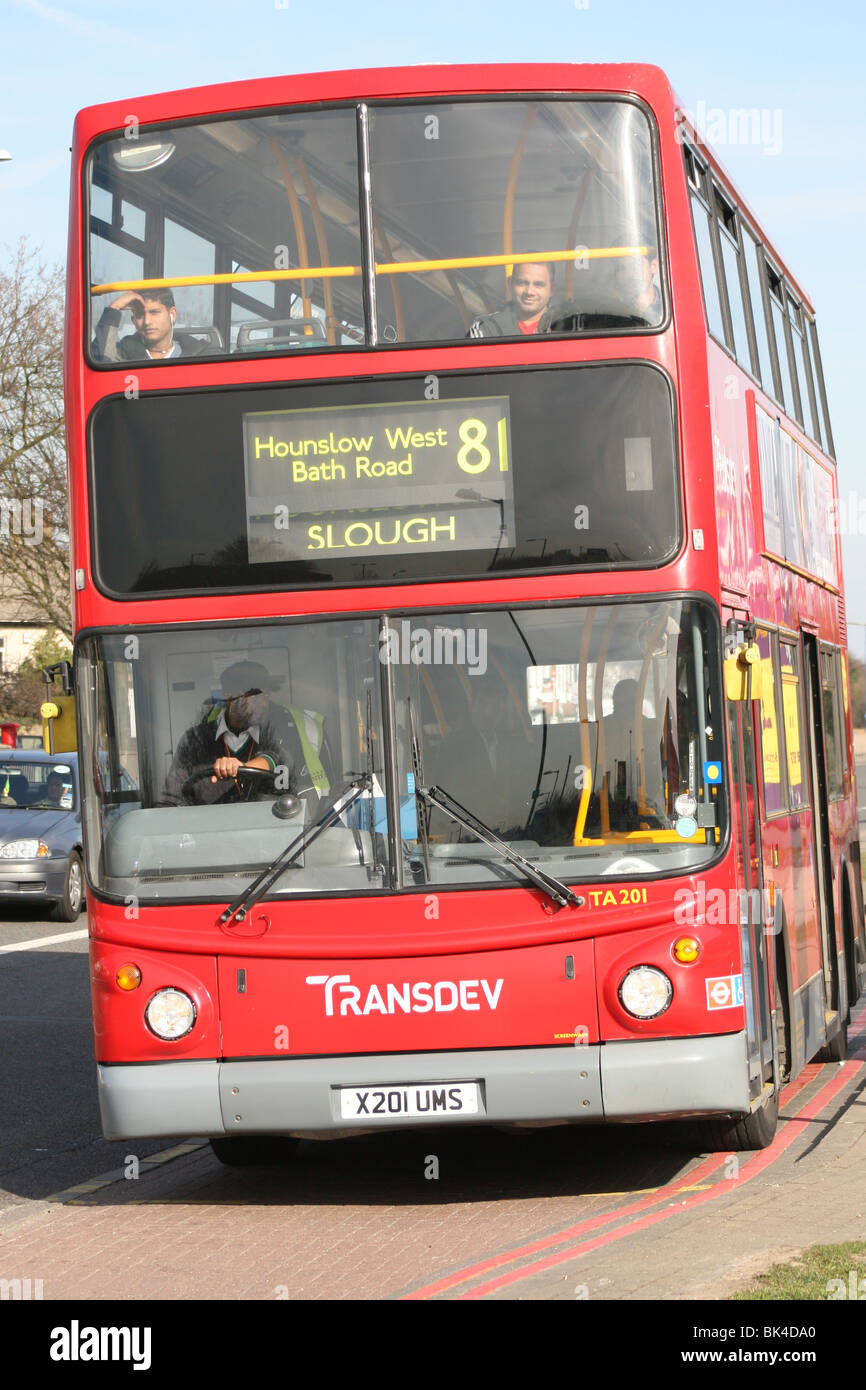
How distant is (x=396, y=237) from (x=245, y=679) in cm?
190

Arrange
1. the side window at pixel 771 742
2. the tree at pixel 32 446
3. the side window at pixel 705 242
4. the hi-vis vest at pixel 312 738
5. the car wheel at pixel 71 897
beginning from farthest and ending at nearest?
the tree at pixel 32 446 → the car wheel at pixel 71 897 → the side window at pixel 771 742 → the side window at pixel 705 242 → the hi-vis vest at pixel 312 738

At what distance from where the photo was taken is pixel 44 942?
2027 centimetres

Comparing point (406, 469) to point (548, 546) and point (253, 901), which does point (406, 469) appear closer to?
point (548, 546)

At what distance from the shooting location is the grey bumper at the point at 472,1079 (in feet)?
24.9

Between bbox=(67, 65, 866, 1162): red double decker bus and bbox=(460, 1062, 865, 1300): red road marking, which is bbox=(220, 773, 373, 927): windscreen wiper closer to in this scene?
bbox=(67, 65, 866, 1162): red double decker bus

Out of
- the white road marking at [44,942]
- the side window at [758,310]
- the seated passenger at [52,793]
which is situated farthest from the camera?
the seated passenger at [52,793]

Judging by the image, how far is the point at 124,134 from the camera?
827 cm

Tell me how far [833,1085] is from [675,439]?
497 cm

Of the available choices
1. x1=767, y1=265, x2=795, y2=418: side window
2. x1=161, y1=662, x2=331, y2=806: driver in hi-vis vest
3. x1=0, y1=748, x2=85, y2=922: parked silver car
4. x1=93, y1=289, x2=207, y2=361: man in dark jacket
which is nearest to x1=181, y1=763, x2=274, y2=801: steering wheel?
x1=161, y1=662, x2=331, y2=806: driver in hi-vis vest

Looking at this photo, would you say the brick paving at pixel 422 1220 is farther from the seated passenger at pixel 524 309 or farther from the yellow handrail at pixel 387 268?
the yellow handrail at pixel 387 268

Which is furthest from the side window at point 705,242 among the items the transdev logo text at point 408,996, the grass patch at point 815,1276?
the grass patch at point 815,1276

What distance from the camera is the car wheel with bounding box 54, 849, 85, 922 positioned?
22.1 m
